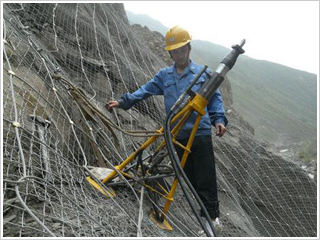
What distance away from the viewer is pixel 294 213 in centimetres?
400

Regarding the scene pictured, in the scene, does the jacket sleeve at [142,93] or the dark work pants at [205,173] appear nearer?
the dark work pants at [205,173]

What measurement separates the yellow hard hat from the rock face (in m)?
0.73

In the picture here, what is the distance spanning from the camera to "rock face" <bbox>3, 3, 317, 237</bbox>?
5.42ft

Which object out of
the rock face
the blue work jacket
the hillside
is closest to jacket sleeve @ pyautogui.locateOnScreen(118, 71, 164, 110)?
the blue work jacket

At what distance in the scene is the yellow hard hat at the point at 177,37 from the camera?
2.13m

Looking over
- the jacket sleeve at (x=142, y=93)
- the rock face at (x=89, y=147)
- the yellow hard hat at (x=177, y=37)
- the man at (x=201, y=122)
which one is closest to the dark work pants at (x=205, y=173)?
the man at (x=201, y=122)

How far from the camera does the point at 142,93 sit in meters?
2.37

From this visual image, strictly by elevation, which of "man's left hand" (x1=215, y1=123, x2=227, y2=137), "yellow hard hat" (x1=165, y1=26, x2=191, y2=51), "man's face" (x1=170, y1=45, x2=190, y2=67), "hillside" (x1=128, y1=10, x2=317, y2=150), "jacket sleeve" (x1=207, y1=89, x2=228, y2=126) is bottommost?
"hillside" (x1=128, y1=10, x2=317, y2=150)

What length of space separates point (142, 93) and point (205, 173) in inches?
31.7

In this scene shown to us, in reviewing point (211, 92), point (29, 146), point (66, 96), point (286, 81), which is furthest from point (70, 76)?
point (286, 81)

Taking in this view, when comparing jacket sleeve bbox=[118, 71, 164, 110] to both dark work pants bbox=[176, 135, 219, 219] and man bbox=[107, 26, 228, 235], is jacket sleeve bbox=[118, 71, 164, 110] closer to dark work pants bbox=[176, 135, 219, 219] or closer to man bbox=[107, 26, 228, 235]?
man bbox=[107, 26, 228, 235]

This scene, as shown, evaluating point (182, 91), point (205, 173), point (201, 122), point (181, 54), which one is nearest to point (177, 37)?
point (181, 54)

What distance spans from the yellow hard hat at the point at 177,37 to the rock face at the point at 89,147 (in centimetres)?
73

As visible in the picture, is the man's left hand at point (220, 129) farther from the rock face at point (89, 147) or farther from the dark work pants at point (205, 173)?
the rock face at point (89, 147)
